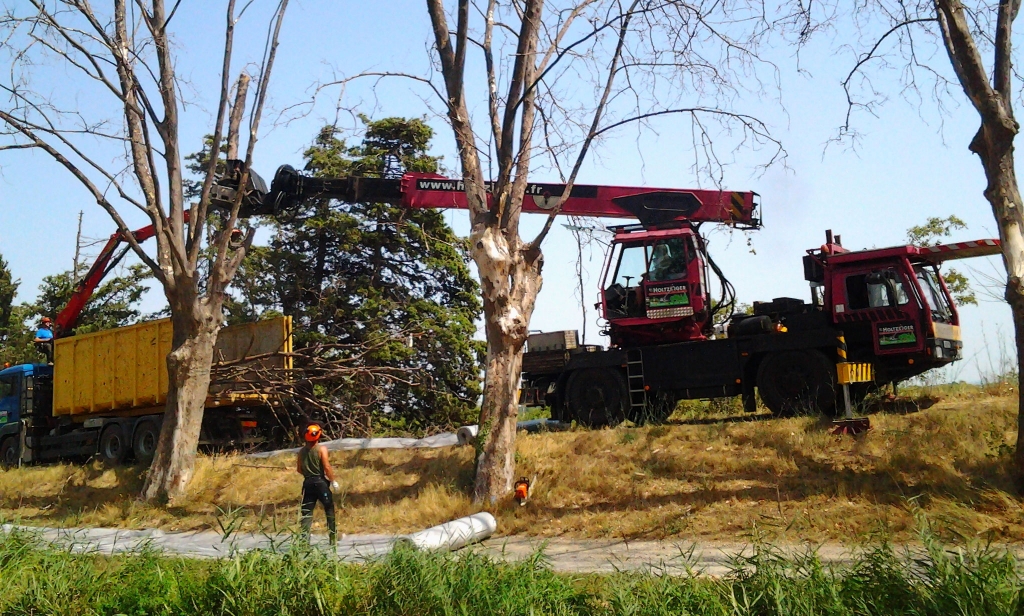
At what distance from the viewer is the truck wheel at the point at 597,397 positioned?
50.0ft

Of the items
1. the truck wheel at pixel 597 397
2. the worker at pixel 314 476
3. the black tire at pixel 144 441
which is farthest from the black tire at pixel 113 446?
the worker at pixel 314 476

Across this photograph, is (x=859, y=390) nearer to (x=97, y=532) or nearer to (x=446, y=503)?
(x=446, y=503)

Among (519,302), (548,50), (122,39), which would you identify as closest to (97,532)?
(519,302)

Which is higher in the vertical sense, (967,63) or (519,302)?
(967,63)

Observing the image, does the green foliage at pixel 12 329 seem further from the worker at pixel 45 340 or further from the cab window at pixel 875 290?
the cab window at pixel 875 290

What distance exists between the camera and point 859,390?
13.5m

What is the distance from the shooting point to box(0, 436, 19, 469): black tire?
20812 millimetres

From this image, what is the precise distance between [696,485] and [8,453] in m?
17.2

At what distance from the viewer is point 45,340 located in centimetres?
2155

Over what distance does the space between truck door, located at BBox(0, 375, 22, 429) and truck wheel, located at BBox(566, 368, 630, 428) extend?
13267mm

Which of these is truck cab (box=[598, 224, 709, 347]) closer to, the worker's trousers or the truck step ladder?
the truck step ladder

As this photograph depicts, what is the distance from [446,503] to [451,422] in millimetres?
12282

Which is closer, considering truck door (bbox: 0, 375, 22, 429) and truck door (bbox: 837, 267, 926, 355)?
truck door (bbox: 837, 267, 926, 355)

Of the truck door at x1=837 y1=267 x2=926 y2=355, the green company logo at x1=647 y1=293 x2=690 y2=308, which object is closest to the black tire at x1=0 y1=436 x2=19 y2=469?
the green company logo at x1=647 y1=293 x2=690 y2=308
